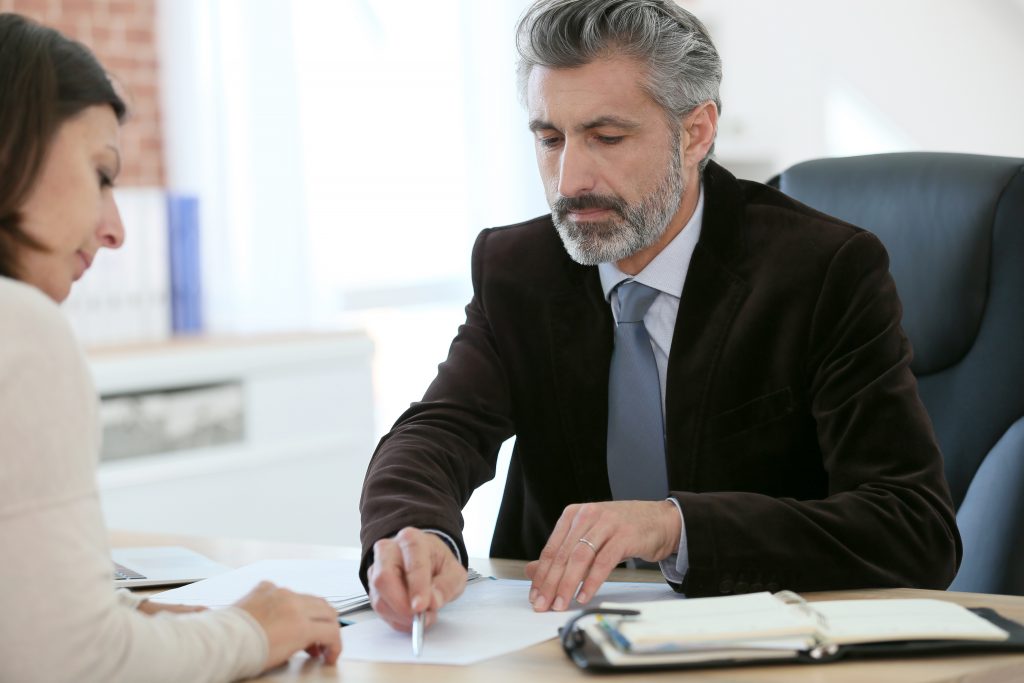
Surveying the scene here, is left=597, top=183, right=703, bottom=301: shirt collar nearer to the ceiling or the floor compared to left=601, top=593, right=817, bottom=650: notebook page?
nearer to the ceiling

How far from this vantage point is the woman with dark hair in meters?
0.89

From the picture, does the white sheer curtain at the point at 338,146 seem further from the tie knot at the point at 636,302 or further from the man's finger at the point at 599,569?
the man's finger at the point at 599,569

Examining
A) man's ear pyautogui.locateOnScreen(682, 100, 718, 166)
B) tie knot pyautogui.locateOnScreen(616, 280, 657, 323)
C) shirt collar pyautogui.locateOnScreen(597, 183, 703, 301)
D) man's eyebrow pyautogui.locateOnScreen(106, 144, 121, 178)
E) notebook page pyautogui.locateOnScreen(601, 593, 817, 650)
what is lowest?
notebook page pyautogui.locateOnScreen(601, 593, 817, 650)

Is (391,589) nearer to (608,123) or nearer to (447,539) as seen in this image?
(447,539)

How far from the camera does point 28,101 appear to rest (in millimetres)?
995

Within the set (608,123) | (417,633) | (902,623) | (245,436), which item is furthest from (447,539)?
(245,436)

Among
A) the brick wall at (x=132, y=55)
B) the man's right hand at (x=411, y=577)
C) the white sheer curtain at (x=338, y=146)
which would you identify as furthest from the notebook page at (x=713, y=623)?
the brick wall at (x=132, y=55)

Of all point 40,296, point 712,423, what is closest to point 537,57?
point 712,423

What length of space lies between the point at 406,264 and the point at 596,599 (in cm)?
237

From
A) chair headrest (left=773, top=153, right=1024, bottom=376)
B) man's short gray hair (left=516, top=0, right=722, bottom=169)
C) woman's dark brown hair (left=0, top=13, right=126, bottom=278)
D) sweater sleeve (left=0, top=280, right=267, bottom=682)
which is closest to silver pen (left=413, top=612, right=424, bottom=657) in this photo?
sweater sleeve (left=0, top=280, right=267, bottom=682)

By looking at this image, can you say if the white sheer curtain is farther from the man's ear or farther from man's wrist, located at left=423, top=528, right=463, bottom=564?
man's wrist, located at left=423, top=528, right=463, bottom=564

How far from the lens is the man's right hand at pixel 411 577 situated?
1.24 meters

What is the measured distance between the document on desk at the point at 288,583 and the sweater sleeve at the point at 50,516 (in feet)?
1.36

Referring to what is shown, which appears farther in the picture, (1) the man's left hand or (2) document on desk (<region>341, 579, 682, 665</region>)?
(1) the man's left hand
